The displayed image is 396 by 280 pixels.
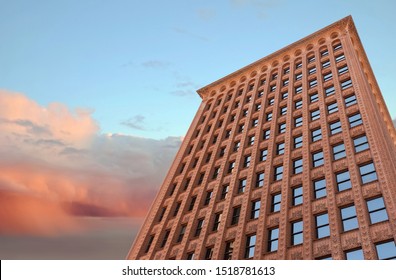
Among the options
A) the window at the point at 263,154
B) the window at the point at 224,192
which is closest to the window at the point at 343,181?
the window at the point at 263,154

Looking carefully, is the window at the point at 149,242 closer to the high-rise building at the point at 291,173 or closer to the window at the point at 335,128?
the high-rise building at the point at 291,173

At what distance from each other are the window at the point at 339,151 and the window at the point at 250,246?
884 centimetres

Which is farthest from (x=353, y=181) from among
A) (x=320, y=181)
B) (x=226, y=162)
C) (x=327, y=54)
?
(x=327, y=54)

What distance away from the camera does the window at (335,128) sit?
113ft

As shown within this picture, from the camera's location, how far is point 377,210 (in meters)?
25.6

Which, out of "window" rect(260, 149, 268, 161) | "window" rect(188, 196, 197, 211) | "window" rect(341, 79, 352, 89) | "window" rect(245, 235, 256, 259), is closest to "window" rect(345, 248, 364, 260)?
"window" rect(245, 235, 256, 259)

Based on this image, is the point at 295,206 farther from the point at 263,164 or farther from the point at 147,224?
the point at 147,224

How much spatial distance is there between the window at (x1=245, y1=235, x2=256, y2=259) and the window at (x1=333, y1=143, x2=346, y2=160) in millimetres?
8837

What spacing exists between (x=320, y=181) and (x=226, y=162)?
10.8 metres

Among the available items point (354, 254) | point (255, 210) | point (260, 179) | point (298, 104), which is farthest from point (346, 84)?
point (354, 254)

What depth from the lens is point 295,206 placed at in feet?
Answer: 96.4

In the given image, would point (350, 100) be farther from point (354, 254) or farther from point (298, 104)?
point (354, 254)

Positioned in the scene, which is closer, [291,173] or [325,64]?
[291,173]

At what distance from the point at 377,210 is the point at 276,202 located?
767 cm
